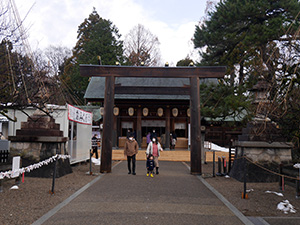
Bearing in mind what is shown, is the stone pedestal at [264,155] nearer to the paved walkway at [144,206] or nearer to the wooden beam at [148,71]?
the paved walkway at [144,206]

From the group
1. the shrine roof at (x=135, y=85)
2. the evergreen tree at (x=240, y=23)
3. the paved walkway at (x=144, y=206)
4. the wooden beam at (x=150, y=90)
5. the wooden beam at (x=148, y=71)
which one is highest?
the evergreen tree at (x=240, y=23)

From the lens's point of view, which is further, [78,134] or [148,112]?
[148,112]

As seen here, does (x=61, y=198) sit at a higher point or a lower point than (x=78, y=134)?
lower

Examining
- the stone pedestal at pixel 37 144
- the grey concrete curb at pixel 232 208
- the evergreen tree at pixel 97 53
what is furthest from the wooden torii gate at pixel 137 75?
the evergreen tree at pixel 97 53

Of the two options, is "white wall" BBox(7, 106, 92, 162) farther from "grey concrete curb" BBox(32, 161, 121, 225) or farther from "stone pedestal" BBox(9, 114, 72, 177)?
"grey concrete curb" BBox(32, 161, 121, 225)

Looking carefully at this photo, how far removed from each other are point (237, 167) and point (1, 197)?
27.4 ft

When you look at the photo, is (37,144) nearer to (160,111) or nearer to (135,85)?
(160,111)

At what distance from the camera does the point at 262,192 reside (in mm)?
8773

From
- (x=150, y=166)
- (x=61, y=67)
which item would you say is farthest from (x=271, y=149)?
(x=61, y=67)

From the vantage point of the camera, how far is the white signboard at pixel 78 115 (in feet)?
42.4

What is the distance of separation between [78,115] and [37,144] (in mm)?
3471

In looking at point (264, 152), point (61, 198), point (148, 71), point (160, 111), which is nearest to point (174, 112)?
point (160, 111)

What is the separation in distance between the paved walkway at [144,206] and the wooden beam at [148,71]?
5.10 metres

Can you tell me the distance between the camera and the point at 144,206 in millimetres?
6758
